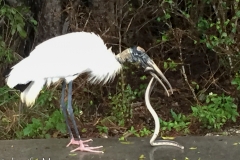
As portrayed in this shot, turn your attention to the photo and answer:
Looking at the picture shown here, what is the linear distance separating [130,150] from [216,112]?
1.31 m

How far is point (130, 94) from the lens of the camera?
4961mm

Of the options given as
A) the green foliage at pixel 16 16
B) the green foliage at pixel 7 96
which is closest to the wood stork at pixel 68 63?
the green foliage at pixel 7 96

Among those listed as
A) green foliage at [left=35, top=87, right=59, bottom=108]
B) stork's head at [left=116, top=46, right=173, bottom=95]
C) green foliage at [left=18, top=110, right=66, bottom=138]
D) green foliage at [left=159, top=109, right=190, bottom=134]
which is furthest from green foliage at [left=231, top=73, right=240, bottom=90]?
green foliage at [left=35, top=87, right=59, bottom=108]

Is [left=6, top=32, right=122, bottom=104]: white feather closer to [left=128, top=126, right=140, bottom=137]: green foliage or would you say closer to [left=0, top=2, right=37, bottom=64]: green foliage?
[left=128, top=126, right=140, bottom=137]: green foliage

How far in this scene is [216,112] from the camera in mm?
4730

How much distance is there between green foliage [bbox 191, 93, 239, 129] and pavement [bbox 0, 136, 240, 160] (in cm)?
71

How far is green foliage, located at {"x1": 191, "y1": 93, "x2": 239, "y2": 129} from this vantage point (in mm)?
4684

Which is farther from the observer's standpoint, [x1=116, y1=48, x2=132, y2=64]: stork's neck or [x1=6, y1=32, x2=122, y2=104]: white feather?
[x1=116, y1=48, x2=132, y2=64]: stork's neck

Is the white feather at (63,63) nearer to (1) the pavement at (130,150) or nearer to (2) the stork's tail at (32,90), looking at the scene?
(2) the stork's tail at (32,90)

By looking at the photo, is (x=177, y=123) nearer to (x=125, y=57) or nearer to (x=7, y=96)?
(x=125, y=57)

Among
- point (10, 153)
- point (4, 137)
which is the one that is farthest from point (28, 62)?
point (4, 137)

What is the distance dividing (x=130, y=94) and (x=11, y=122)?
3.84 ft

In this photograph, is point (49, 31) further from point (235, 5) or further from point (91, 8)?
point (235, 5)

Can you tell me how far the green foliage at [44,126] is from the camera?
455 centimetres
